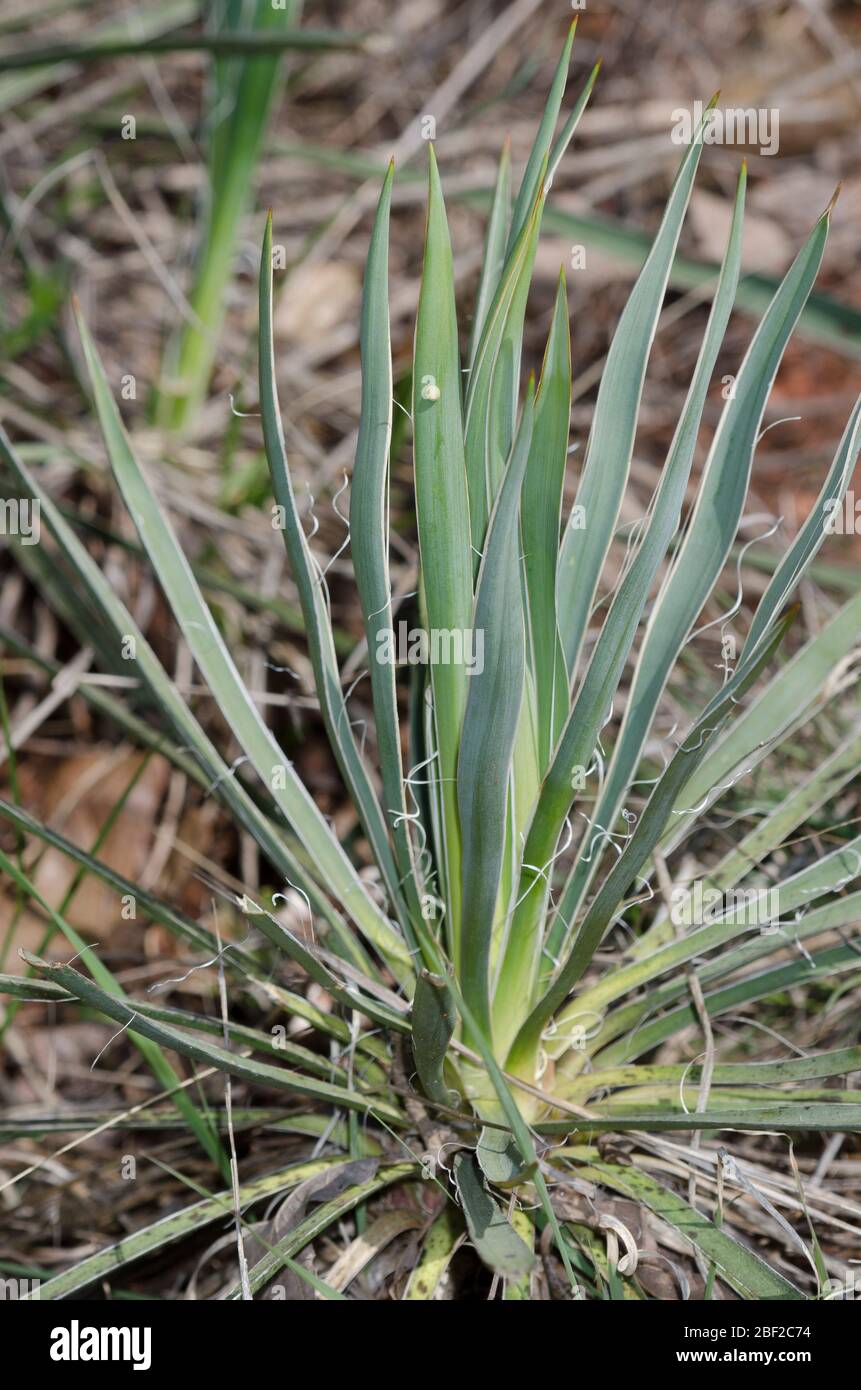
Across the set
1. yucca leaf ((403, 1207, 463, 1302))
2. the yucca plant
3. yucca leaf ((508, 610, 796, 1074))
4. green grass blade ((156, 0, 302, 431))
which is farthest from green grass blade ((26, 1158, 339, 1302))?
green grass blade ((156, 0, 302, 431))

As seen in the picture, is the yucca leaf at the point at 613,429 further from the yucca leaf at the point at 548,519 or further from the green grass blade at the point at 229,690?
the green grass blade at the point at 229,690

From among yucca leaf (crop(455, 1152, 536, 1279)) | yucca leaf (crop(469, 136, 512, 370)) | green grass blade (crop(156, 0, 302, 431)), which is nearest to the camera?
yucca leaf (crop(455, 1152, 536, 1279))

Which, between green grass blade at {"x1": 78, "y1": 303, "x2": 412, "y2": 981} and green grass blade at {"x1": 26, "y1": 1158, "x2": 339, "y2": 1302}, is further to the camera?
green grass blade at {"x1": 78, "y1": 303, "x2": 412, "y2": 981}

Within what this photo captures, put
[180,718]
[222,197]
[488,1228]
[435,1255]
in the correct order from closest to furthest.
Result: [488,1228]
[435,1255]
[180,718]
[222,197]

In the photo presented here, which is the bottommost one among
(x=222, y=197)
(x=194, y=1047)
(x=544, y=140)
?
(x=194, y=1047)

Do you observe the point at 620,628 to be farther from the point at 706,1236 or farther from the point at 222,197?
the point at 222,197

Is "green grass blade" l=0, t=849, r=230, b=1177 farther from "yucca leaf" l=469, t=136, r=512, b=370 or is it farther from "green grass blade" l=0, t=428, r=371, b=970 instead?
"yucca leaf" l=469, t=136, r=512, b=370

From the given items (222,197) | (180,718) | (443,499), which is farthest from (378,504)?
(222,197)

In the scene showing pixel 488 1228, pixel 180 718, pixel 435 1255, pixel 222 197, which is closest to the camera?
pixel 488 1228
